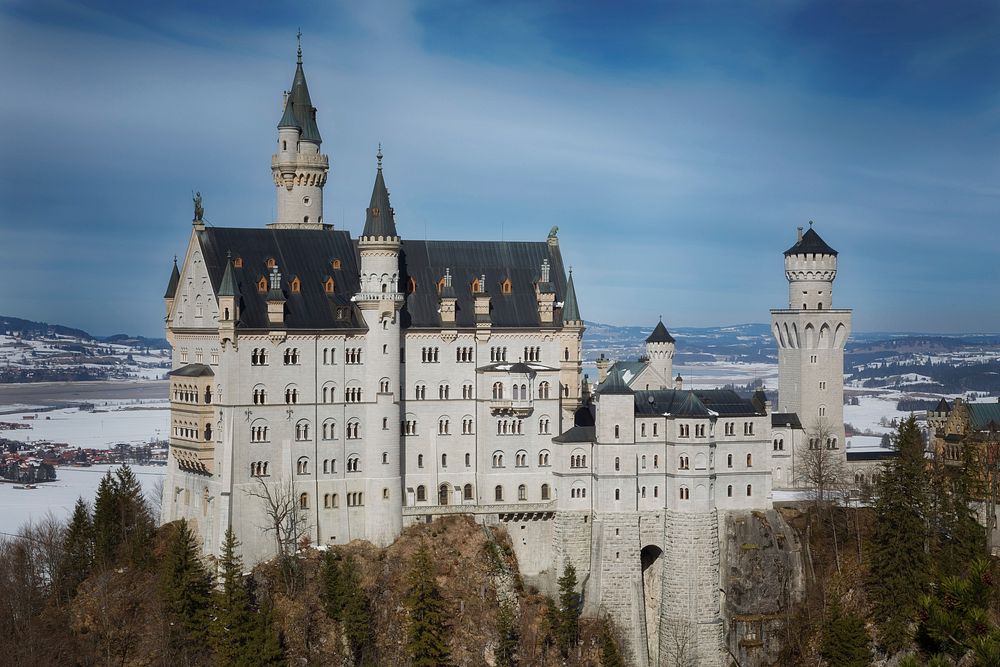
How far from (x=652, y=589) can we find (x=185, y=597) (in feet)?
101

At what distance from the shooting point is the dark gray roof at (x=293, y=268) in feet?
273

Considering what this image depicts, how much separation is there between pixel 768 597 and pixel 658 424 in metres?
13.8

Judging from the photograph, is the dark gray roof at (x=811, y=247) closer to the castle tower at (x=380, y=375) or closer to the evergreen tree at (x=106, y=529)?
the castle tower at (x=380, y=375)

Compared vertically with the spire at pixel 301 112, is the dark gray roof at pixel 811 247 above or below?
below

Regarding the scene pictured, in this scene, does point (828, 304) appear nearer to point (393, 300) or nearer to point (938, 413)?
point (938, 413)

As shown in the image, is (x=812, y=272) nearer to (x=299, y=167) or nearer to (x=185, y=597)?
(x=299, y=167)

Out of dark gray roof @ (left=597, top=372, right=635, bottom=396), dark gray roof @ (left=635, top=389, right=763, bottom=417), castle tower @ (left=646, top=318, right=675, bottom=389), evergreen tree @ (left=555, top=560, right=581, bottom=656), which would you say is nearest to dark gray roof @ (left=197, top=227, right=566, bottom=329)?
dark gray roof @ (left=597, top=372, right=635, bottom=396)

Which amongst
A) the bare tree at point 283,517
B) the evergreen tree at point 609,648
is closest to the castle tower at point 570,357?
the evergreen tree at point 609,648

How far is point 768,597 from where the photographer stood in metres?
87.4

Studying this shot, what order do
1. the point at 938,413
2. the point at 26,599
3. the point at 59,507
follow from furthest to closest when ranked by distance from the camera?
the point at 59,507 < the point at 938,413 < the point at 26,599

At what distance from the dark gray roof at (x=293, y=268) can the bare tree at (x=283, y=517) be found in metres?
10.3

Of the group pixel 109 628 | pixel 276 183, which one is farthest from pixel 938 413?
pixel 109 628

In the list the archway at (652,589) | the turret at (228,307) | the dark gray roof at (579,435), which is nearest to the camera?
the turret at (228,307)

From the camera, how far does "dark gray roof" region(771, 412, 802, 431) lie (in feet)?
312
